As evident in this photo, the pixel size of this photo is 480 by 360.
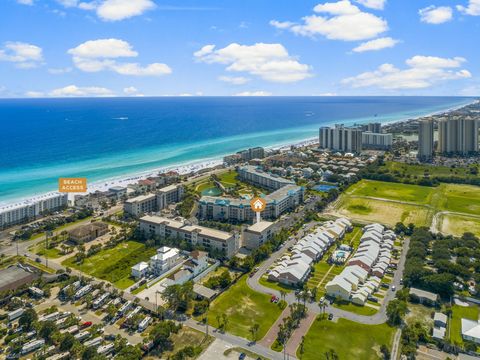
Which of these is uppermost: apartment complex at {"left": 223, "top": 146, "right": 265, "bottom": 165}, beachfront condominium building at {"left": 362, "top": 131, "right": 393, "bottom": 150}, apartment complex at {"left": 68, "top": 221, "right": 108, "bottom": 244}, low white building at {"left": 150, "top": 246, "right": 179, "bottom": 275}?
beachfront condominium building at {"left": 362, "top": 131, "right": 393, "bottom": 150}

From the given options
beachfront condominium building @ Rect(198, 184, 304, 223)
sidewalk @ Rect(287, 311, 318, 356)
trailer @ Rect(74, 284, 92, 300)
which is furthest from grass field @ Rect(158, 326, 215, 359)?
beachfront condominium building @ Rect(198, 184, 304, 223)

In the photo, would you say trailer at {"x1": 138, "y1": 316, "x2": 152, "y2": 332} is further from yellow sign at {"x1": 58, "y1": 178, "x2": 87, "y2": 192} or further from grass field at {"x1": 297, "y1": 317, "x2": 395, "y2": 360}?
yellow sign at {"x1": 58, "y1": 178, "x2": 87, "y2": 192}

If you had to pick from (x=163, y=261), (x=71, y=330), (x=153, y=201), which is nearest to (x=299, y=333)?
(x=163, y=261)

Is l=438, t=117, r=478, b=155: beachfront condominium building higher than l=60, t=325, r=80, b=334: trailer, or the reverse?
l=438, t=117, r=478, b=155: beachfront condominium building

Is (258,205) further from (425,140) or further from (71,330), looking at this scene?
(425,140)

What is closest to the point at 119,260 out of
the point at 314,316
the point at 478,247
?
the point at 314,316

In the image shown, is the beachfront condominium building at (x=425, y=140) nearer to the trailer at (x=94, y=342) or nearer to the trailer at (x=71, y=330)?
the trailer at (x=94, y=342)

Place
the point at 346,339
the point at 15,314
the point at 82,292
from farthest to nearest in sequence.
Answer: the point at 82,292
the point at 15,314
the point at 346,339
